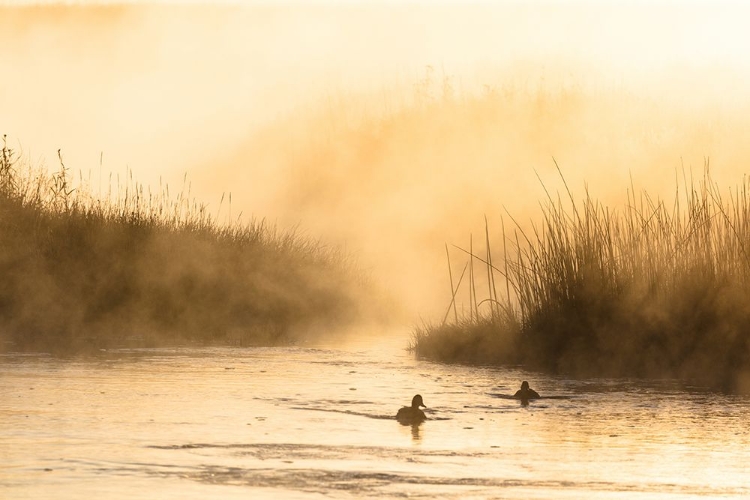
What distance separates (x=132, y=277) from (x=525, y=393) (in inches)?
474

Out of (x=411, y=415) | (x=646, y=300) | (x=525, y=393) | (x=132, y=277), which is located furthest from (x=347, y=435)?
(x=132, y=277)

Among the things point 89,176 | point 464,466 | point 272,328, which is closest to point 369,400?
point 464,466

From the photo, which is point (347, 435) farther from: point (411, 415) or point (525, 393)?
point (525, 393)

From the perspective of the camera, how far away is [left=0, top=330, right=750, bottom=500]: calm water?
33.9ft

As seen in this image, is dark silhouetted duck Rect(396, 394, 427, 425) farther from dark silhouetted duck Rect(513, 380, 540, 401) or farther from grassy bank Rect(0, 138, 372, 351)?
grassy bank Rect(0, 138, 372, 351)

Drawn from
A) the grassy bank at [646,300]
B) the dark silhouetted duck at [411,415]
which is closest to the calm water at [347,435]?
the dark silhouetted duck at [411,415]

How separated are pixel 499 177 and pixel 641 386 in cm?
2679

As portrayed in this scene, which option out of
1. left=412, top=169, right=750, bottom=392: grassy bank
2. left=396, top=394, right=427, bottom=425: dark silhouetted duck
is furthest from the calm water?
left=412, top=169, right=750, bottom=392: grassy bank

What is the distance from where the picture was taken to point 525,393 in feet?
49.9

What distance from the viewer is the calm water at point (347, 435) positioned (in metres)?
10.3

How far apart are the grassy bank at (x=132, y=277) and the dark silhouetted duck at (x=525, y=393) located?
9234mm

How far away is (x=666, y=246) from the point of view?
19078 millimetres

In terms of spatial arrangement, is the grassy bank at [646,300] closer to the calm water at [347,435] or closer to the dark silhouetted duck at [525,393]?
the calm water at [347,435]

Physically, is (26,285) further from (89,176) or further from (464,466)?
(464,466)
